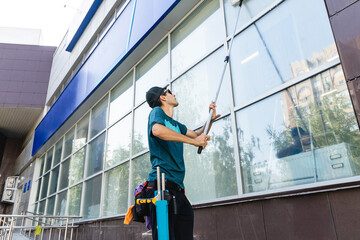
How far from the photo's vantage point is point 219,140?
11.6 ft

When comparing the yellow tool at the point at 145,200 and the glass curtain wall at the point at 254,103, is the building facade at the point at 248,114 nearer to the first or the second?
the glass curtain wall at the point at 254,103

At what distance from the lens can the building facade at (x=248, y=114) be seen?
2.22m

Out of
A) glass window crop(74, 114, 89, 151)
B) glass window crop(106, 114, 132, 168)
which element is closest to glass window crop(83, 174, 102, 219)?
glass window crop(106, 114, 132, 168)

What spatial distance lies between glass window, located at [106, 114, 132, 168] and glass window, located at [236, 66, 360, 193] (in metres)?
3.11

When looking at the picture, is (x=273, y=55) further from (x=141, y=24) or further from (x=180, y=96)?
(x=141, y=24)

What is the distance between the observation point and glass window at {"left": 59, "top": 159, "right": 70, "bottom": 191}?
8.71 m

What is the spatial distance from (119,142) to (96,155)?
134cm

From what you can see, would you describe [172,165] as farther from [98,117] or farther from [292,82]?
[98,117]

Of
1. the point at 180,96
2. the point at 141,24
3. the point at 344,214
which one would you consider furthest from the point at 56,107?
the point at 344,214

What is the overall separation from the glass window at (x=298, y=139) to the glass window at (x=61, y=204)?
23.1 ft

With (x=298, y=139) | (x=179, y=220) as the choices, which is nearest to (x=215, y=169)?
(x=298, y=139)

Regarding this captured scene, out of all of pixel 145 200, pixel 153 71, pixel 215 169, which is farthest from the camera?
pixel 153 71

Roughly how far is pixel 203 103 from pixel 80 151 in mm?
5366

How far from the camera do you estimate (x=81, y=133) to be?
8477 millimetres
